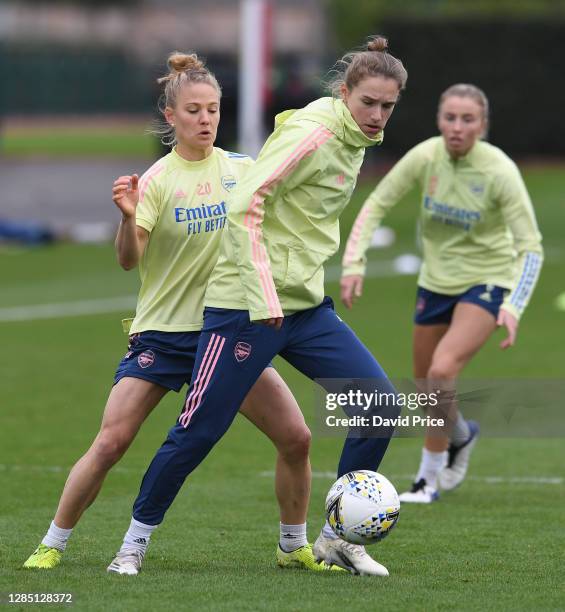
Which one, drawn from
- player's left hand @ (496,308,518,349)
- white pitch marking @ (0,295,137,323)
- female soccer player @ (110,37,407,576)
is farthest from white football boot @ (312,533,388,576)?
white pitch marking @ (0,295,137,323)

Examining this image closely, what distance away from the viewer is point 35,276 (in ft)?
71.3

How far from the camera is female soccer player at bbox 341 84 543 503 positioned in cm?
849

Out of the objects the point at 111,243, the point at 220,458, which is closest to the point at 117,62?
the point at 111,243

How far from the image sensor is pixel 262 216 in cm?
604

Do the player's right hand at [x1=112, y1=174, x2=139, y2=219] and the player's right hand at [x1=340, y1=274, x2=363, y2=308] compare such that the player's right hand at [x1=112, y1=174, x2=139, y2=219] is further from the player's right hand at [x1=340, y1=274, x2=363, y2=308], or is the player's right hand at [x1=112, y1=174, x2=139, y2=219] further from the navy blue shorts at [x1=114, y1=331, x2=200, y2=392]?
the player's right hand at [x1=340, y1=274, x2=363, y2=308]

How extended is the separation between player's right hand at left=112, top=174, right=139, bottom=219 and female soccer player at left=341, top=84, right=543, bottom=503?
7.75 feet

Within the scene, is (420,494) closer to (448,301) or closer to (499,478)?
(499,478)

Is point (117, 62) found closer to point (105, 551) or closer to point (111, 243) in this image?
point (111, 243)

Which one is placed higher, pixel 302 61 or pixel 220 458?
pixel 220 458

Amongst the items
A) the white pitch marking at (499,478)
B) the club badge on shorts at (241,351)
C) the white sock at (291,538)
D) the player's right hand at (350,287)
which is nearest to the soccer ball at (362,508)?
the white sock at (291,538)

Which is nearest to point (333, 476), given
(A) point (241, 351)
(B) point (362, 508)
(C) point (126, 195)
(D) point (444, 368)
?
(D) point (444, 368)

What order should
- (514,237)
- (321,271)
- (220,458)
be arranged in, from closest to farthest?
(321,271)
(514,237)
(220,458)

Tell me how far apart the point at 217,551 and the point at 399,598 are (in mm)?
1327

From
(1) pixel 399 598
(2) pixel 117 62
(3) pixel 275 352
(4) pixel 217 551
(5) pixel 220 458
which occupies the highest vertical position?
(3) pixel 275 352
